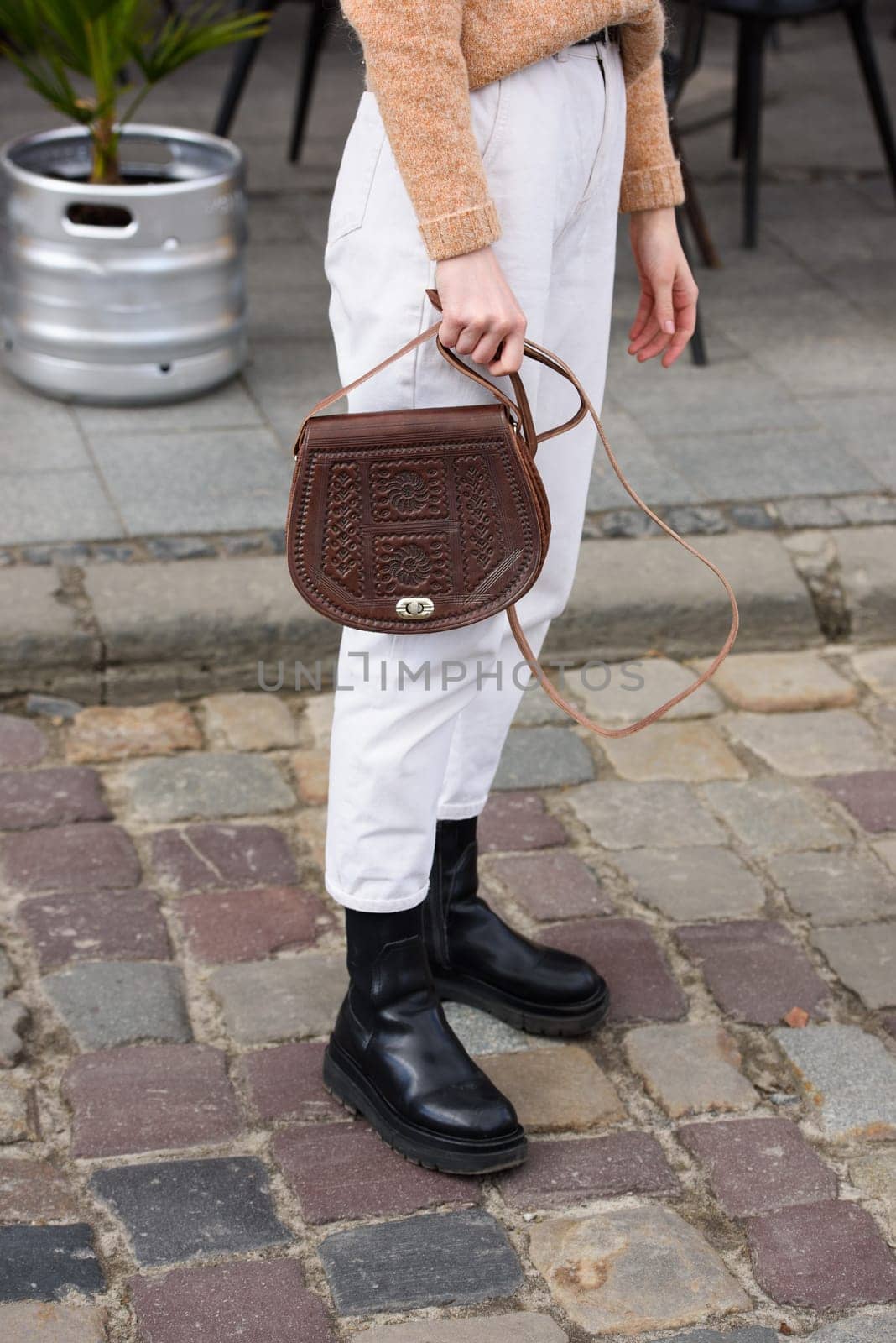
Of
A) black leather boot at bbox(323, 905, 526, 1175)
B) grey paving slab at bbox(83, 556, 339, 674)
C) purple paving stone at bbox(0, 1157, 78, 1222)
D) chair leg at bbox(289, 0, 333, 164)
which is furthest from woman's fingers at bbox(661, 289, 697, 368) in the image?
chair leg at bbox(289, 0, 333, 164)

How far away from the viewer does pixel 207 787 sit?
2.62 m

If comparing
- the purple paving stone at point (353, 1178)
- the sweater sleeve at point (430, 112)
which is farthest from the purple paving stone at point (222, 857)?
the sweater sleeve at point (430, 112)

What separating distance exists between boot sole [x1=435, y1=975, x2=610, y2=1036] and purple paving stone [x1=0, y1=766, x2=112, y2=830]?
0.70 metres

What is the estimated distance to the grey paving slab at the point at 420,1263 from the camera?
1671 millimetres

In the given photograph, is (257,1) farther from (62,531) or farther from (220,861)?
(220,861)

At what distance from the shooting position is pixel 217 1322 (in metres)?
1.62

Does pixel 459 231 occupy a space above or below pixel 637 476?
above

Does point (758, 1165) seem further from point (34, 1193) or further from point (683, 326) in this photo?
point (683, 326)

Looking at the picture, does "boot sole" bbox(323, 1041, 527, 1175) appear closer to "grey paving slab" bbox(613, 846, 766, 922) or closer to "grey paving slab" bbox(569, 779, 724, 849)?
"grey paving slab" bbox(613, 846, 766, 922)

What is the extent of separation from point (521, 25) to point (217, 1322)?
4.32 ft

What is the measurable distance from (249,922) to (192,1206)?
0.57m

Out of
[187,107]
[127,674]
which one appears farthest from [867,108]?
[127,674]

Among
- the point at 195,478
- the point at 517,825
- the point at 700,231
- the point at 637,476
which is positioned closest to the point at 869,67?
the point at 700,231

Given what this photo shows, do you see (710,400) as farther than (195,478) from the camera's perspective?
Yes
